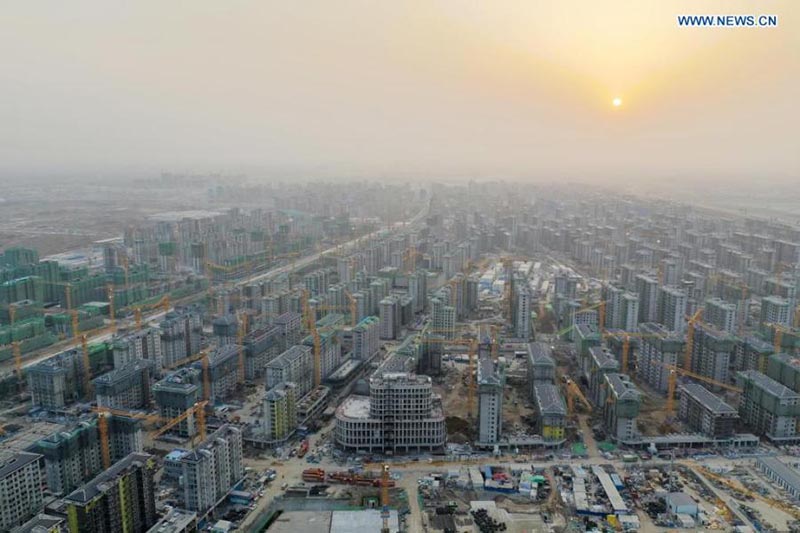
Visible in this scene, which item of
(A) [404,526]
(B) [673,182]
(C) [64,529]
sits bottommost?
(A) [404,526]

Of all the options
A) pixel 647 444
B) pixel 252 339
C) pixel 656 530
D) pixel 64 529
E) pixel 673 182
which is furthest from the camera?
pixel 673 182

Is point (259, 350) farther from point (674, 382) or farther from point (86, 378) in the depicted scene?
point (674, 382)

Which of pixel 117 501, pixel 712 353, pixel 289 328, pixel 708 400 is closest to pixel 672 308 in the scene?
pixel 712 353

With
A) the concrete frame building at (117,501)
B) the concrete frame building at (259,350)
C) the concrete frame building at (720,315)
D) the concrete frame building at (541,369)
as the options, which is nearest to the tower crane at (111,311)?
the concrete frame building at (259,350)

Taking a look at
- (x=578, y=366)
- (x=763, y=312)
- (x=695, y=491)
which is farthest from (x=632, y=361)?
(x=695, y=491)

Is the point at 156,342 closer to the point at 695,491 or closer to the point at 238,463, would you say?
the point at 238,463

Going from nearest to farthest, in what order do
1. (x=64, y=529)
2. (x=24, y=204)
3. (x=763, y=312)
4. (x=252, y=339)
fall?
(x=64, y=529) < (x=252, y=339) < (x=763, y=312) < (x=24, y=204)

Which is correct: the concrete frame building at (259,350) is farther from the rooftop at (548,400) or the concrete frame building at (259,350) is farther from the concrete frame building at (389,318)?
the rooftop at (548,400)
